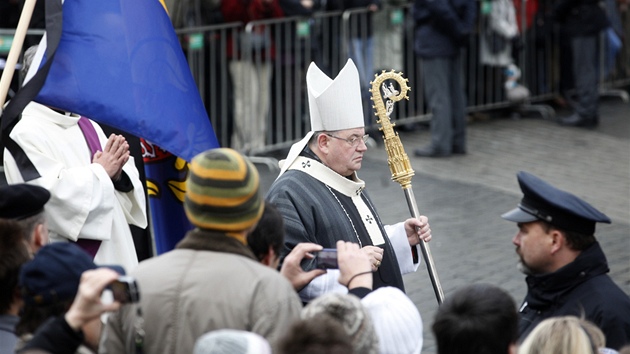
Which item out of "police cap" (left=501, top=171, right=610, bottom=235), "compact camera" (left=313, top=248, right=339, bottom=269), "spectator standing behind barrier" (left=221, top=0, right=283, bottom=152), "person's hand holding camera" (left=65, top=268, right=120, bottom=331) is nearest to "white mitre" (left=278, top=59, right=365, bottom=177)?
"police cap" (left=501, top=171, right=610, bottom=235)

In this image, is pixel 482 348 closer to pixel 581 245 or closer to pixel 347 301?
pixel 347 301

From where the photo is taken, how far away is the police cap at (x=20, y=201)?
444cm

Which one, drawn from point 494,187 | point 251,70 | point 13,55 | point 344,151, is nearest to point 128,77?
point 13,55

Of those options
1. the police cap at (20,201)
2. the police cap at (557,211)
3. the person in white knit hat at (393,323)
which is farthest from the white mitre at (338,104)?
the person in white knit hat at (393,323)

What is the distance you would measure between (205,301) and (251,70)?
8.91 m

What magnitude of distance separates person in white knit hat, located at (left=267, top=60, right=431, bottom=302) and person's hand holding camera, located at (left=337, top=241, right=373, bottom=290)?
1.01 metres

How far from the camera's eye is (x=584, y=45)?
13.9m

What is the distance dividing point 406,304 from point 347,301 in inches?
14.7

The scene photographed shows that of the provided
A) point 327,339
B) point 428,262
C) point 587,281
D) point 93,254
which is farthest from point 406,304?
point 93,254

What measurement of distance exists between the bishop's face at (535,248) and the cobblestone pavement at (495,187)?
2.38 m

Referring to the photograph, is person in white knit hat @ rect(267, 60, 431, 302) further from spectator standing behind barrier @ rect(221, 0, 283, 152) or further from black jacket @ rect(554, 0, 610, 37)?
black jacket @ rect(554, 0, 610, 37)

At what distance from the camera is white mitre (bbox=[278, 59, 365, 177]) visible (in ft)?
18.4

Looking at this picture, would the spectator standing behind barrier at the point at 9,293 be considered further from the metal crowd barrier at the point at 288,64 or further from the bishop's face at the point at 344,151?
the metal crowd barrier at the point at 288,64

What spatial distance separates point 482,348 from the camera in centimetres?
355
